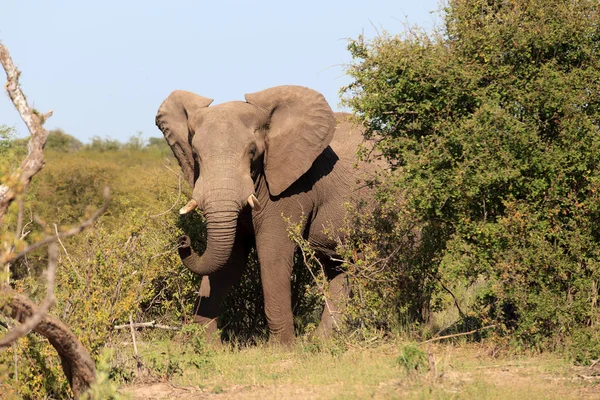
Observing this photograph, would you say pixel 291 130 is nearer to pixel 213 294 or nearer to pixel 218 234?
pixel 218 234

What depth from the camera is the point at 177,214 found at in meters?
11.9

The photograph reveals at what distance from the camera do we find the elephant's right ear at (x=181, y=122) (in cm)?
1119

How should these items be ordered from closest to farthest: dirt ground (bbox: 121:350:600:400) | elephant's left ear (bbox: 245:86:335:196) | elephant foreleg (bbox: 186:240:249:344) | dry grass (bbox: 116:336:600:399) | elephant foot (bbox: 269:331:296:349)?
dirt ground (bbox: 121:350:600:400) < dry grass (bbox: 116:336:600:399) < elephant foot (bbox: 269:331:296:349) < elephant's left ear (bbox: 245:86:335:196) < elephant foreleg (bbox: 186:240:249:344)

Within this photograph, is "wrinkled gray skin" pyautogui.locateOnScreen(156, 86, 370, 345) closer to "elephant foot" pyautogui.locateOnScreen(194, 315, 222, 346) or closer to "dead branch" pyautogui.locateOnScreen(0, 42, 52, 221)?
"elephant foot" pyautogui.locateOnScreen(194, 315, 222, 346)

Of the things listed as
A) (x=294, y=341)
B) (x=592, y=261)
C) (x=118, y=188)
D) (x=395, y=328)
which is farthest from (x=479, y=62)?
(x=118, y=188)

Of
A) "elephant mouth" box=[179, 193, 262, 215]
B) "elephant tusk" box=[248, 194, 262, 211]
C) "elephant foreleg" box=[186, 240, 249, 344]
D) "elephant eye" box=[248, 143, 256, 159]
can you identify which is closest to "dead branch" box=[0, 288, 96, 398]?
"elephant mouth" box=[179, 193, 262, 215]

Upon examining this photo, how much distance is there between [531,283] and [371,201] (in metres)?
2.66

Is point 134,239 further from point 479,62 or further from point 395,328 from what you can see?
point 479,62

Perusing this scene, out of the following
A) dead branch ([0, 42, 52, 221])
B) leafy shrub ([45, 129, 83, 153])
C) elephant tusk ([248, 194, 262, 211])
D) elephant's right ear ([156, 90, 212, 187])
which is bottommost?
elephant tusk ([248, 194, 262, 211])

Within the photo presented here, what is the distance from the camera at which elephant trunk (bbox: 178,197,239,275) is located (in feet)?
32.6

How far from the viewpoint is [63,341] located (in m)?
6.98

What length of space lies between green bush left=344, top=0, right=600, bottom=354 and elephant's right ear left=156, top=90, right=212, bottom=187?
245cm

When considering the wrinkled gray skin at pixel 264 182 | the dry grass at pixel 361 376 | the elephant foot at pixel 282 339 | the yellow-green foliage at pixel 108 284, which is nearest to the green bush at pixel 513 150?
the dry grass at pixel 361 376

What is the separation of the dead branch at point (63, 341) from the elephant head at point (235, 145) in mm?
2908
